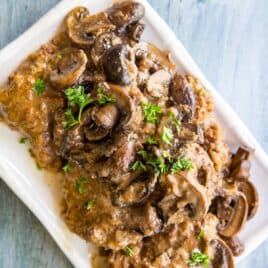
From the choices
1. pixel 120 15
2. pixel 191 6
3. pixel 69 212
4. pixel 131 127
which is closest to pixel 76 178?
pixel 69 212

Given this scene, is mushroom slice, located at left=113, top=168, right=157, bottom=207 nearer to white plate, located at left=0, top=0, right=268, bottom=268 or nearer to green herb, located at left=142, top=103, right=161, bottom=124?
green herb, located at left=142, top=103, right=161, bottom=124

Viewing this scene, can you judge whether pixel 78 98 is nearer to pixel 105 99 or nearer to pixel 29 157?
pixel 105 99

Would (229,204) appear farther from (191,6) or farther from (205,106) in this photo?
(191,6)

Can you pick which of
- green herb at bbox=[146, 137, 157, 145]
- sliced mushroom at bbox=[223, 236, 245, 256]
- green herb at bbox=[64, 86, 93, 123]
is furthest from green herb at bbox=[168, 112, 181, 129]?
sliced mushroom at bbox=[223, 236, 245, 256]

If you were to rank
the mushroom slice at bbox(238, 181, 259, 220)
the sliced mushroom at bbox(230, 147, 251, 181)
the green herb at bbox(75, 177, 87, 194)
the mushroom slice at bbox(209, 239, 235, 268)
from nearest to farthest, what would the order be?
the green herb at bbox(75, 177, 87, 194) → the mushroom slice at bbox(209, 239, 235, 268) → the sliced mushroom at bbox(230, 147, 251, 181) → the mushroom slice at bbox(238, 181, 259, 220)

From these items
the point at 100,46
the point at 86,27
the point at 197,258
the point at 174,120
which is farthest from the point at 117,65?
the point at 197,258

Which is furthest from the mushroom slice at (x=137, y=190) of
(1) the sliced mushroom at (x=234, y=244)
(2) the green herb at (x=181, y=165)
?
(1) the sliced mushroom at (x=234, y=244)
